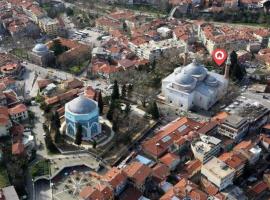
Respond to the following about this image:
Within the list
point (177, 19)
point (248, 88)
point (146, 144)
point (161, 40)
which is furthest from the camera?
point (177, 19)

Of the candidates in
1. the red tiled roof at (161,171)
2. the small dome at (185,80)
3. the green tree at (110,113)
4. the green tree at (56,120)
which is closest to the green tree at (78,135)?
the green tree at (56,120)

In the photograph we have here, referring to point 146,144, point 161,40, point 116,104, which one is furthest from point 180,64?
point 146,144

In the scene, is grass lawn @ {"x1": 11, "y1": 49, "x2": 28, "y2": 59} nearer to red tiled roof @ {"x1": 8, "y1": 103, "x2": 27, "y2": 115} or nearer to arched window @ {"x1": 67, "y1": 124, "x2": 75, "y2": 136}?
red tiled roof @ {"x1": 8, "y1": 103, "x2": 27, "y2": 115}

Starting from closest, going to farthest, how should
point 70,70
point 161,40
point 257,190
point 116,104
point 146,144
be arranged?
point 257,190 → point 146,144 → point 116,104 → point 70,70 → point 161,40

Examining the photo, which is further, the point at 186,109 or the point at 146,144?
the point at 186,109

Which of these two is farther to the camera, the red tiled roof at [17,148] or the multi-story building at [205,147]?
the multi-story building at [205,147]

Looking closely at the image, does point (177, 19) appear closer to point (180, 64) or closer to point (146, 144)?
point (180, 64)

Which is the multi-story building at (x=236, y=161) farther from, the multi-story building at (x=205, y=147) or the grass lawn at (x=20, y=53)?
the grass lawn at (x=20, y=53)
